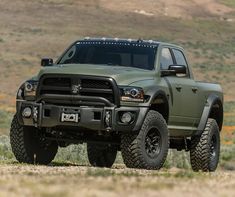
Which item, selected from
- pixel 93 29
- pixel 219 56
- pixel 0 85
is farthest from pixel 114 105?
pixel 93 29

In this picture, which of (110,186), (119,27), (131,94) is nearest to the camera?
(110,186)

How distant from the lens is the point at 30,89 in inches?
469

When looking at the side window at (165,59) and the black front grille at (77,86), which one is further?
the side window at (165,59)

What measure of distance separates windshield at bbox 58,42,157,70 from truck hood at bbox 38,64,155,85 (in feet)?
1.19

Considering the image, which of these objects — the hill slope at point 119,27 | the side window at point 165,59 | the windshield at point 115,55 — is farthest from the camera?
the hill slope at point 119,27

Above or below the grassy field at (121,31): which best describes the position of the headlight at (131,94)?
above

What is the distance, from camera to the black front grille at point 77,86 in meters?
11.4

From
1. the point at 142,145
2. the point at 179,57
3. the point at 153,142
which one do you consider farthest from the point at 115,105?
the point at 179,57

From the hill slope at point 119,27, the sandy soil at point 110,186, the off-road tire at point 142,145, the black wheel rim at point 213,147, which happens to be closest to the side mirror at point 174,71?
the off-road tire at point 142,145

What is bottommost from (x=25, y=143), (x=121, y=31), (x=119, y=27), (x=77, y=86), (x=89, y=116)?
(x=121, y=31)

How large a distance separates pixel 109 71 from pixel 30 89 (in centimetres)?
130

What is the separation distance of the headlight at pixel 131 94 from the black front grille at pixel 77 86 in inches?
6.4

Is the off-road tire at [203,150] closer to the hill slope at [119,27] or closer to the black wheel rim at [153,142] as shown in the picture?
the black wheel rim at [153,142]

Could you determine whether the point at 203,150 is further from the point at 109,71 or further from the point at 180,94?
the point at 109,71
